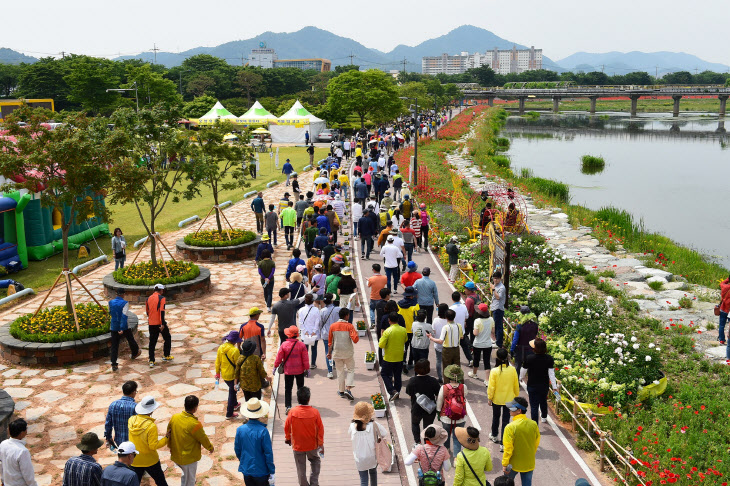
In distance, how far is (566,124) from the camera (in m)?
92.8

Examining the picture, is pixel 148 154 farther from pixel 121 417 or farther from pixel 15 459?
pixel 15 459

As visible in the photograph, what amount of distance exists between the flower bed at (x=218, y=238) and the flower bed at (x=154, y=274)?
253 centimetres

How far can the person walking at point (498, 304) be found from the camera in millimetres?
11688

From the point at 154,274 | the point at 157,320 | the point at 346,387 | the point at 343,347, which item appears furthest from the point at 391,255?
the point at 154,274

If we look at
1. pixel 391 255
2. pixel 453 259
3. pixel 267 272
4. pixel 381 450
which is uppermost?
pixel 391 255

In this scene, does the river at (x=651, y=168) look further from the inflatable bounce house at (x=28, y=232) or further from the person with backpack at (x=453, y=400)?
the inflatable bounce house at (x=28, y=232)

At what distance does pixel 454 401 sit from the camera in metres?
8.09

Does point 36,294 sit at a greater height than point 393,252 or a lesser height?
lesser

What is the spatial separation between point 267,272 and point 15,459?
7.86 meters

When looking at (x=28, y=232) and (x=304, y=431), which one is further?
(x=28, y=232)

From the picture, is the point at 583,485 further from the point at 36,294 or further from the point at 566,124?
the point at 566,124

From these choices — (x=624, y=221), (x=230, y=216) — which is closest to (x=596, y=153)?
(x=624, y=221)

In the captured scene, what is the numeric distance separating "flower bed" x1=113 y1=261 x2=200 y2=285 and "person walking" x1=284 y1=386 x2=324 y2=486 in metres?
9.30

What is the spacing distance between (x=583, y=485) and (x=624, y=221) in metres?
21.0
